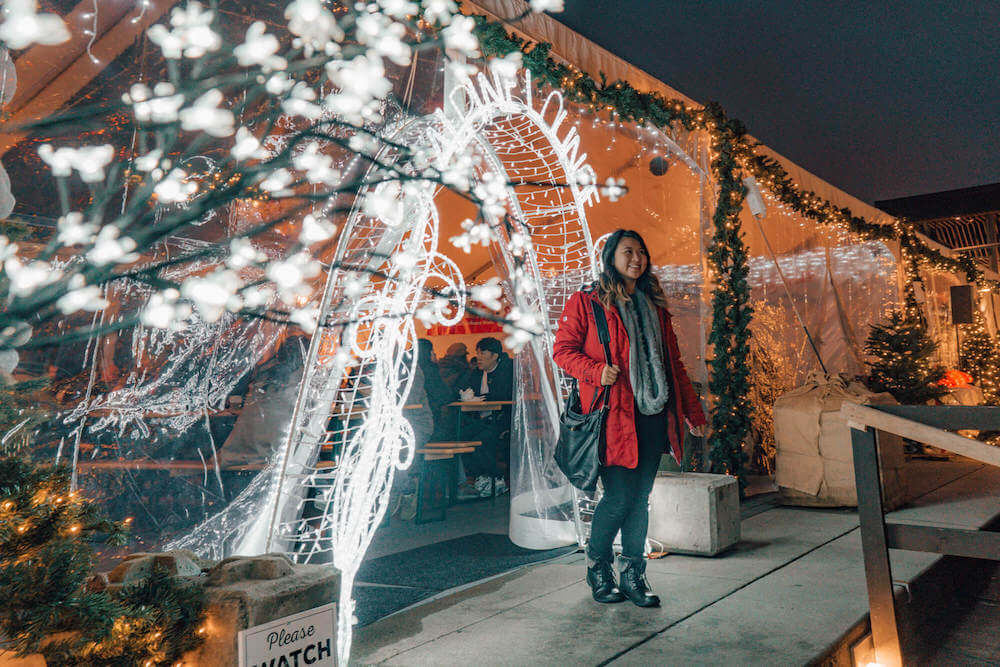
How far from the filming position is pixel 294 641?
159 centimetres

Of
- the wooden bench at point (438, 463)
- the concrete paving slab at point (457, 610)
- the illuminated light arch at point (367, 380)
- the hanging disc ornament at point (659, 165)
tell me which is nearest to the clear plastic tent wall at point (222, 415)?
the illuminated light arch at point (367, 380)

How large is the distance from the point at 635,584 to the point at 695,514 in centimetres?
93

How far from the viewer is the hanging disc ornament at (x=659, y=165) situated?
18.2ft

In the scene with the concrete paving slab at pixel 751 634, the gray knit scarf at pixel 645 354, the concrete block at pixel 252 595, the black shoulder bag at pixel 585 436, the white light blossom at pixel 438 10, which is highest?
the white light blossom at pixel 438 10

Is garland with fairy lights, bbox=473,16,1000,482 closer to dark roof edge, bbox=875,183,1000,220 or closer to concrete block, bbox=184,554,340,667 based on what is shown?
concrete block, bbox=184,554,340,667

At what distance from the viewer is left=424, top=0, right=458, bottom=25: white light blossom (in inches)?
75.0

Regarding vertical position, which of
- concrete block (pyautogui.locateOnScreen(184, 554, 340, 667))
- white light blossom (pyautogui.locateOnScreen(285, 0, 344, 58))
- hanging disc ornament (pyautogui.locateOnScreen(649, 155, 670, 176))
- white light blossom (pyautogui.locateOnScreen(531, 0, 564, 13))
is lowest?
concrete block (pyautogui.locateOnScreen(184, 554, 340, 667))

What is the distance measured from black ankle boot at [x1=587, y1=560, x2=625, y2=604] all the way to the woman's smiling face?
46.7 inches

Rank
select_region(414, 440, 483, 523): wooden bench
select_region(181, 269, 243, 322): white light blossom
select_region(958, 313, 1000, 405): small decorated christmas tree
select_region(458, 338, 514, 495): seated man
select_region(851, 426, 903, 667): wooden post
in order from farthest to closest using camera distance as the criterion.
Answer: select_region(958, 313, 1000, 405): small decorated christmas tree → select_region(458, 338, 514, 495): seated man → select_region(414, 440, 483, 523): wooden bench → select_region(851, 426, 903, 667): wooden post → select_region(181, 269, 243, 322): white light blossom

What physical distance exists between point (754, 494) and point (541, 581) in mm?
3150

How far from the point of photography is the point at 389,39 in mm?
1298

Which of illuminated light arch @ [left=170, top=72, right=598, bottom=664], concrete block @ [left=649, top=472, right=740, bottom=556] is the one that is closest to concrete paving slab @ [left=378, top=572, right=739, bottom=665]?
illuminated light arch @ [left=170, top=72, right=598, bottom=664]

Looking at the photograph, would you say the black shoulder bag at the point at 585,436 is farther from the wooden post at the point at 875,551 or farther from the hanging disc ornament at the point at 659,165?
the hanging disc ornament at the point at 659,165

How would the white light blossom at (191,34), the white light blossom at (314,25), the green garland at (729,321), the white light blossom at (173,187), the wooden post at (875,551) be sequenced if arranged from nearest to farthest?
the white light blossom at (173,187)
the white light blossom at (191,34)
the white light blossom at (314,25)
the wooden post at (875,551)
the green garland at (729,321)
